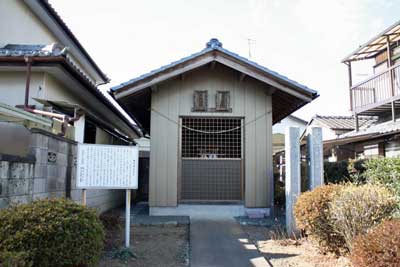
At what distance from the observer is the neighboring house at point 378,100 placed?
13.7 metres

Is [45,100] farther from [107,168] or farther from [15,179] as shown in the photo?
[15,179]

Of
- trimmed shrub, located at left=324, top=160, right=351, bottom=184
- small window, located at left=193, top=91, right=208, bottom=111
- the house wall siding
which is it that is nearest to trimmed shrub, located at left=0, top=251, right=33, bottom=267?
the house wall siding

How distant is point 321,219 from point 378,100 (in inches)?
437

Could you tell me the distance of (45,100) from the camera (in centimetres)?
751

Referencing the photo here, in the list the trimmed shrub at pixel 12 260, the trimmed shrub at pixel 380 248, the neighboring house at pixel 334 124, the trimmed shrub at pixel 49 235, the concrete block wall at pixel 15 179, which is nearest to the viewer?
the trimmed shrub at pixel 12 260

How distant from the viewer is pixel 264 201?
10.0 metres

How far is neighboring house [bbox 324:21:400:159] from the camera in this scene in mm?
13719

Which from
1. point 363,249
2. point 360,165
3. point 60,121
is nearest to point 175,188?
point 60,121

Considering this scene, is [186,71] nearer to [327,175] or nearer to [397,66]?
[327,175]

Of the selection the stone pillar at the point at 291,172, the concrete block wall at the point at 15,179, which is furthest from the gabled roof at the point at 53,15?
the stone pillar at the point at 291,172

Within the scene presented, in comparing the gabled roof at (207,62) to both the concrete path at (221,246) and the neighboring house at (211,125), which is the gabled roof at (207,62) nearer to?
the neighboring house at (211,125)

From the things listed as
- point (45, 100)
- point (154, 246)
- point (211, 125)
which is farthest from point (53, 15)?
point (154, 246)

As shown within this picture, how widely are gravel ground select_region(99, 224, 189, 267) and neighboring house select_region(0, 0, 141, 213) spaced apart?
1.57 meters

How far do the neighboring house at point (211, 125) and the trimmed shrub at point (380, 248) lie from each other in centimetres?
576
